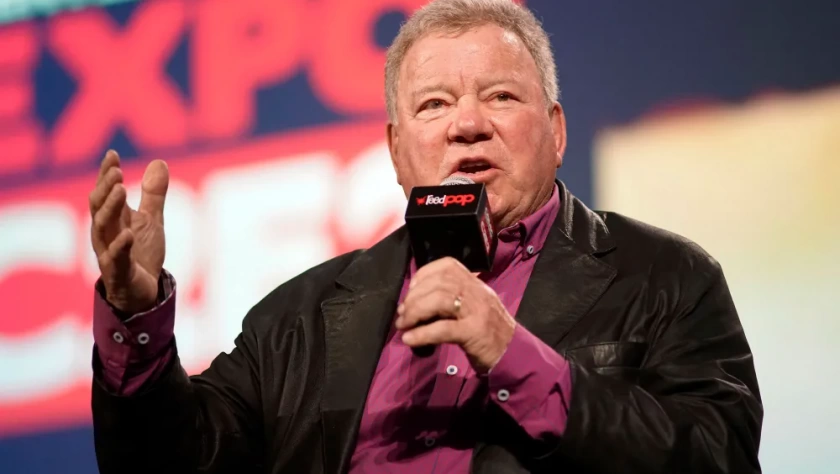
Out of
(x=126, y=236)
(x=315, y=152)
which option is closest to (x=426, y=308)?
(x=126, y=236)

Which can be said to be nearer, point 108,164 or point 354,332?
point 108,164

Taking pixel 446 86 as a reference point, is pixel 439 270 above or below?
below

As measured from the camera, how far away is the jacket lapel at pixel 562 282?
69.1 inches

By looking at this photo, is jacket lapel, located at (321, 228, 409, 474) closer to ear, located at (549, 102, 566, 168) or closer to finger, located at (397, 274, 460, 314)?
ear, located at (549, 102, 566, 168)

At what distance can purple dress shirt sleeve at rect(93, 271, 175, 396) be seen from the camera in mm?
1596

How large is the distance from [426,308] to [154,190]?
0.52 metres

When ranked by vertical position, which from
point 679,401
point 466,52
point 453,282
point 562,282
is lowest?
point 679,401

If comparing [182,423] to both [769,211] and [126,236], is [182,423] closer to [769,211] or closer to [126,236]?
[126,236]

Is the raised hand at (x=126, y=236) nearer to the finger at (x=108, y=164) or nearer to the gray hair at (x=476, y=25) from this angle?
the finger at (x=108, y=164)

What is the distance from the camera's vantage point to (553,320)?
5.85 ft

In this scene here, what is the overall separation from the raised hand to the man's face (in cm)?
57

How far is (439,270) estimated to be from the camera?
140 cm

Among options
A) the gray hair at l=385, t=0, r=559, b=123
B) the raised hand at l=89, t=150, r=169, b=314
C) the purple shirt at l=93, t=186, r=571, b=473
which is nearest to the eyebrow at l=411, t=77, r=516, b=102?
the gray hair at l=385, t=0, r=559, b=123

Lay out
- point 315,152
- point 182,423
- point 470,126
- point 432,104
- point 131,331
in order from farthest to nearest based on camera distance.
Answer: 1. point 315,152
2. point 432,104
3. point 470,126
4. point 182,423
5. point 131,331
